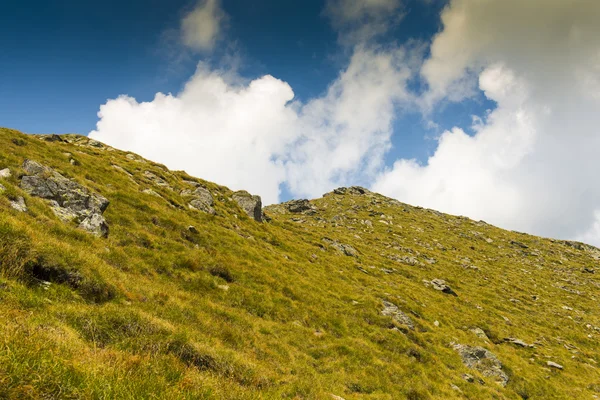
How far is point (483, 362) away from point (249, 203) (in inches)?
1230

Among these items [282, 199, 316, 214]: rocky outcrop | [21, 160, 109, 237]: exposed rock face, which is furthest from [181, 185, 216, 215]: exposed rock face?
[282, 199, 316, 214]: rocky outcrop

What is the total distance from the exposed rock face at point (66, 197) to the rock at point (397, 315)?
22.4m

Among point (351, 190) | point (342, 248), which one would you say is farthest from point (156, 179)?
point (351, 190)

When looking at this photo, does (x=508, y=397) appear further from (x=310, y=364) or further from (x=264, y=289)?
(x=264, y=289)

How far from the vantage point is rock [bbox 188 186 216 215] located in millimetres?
32384

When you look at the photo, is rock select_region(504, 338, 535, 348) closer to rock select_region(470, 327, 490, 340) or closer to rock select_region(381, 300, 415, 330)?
rock select_region(470, 327, 490, 340)

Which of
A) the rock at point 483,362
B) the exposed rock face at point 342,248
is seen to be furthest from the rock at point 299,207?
the rock at point 483,362

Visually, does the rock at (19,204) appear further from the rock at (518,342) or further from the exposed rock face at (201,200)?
the rock at (518,342)

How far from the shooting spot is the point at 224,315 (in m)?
16.4

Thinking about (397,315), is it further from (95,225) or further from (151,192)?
(151,192)

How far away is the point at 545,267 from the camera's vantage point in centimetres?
7519

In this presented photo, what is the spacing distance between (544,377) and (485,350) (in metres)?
5.66

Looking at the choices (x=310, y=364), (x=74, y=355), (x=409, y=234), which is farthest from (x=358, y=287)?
(x=409, y=234)

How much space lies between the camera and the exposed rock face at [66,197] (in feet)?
58.4
